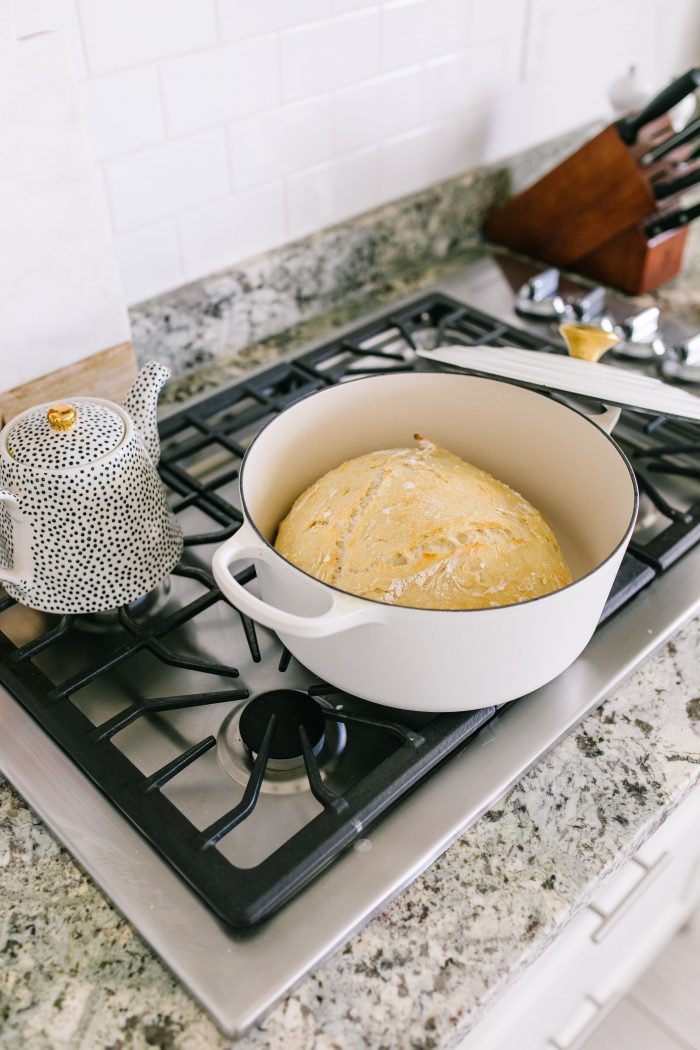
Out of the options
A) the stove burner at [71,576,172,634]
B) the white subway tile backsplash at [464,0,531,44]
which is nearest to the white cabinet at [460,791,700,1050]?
the stove burner at [71,576,172,634]

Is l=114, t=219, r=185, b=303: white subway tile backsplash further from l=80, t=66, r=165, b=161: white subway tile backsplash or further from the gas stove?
the gas stove

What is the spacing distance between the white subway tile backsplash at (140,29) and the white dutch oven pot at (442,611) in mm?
395

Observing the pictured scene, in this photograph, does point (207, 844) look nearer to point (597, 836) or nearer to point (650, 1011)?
point (597, 836)

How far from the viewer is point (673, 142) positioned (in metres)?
1.15

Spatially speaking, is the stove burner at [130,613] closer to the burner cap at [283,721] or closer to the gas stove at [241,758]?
the gas stove at [241,758]

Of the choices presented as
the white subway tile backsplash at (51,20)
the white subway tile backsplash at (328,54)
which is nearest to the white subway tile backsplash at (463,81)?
the white subway tile backsplash at (328,54)

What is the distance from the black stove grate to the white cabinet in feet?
0.59

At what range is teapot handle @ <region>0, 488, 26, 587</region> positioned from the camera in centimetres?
67

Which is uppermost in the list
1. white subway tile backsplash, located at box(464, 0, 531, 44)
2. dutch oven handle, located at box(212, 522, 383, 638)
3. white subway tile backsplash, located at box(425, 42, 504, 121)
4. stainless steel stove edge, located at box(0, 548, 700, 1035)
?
white subway tile backsplash, located at box(464, 0, 531, 44)

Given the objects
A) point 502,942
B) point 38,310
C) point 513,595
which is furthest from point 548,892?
point 38,310

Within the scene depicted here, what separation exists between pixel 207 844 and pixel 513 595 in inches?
10.6

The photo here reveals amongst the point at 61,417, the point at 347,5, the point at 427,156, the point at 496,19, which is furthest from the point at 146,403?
the point at 496,19

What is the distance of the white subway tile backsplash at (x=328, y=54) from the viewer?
40.3 inches

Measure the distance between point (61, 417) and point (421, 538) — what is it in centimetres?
28
